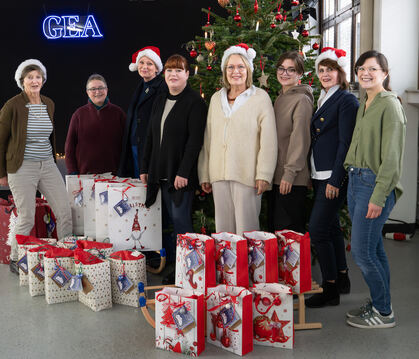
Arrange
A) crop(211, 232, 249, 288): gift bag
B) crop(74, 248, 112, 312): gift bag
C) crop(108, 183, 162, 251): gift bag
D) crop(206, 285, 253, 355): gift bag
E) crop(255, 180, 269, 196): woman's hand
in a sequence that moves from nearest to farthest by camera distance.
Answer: crop(206, 285, 253, 355): gift bag → crop(211, 232, 249, 288): gift bag → crop(255, 180, 269, 196): woman's hand → crop(74, 248, 112, 312): gift bag → crop(108, 183, 162, 251): gift bag

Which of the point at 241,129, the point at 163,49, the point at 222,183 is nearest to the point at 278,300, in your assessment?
the point at 222,183

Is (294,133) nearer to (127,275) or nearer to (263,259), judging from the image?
(263,259)

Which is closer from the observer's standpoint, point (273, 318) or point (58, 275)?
point (273, 318)

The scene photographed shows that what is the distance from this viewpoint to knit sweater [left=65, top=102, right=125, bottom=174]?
4129 millimetres

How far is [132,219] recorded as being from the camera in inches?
139

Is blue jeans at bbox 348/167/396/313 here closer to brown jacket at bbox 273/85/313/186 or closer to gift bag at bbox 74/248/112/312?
brown jacket at bbox 273/85/313/186

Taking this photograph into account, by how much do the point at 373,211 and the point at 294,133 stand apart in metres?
0.74

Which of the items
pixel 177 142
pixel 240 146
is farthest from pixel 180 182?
pixel 240 146

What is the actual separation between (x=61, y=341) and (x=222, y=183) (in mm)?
1276

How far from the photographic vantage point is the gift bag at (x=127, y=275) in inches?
124

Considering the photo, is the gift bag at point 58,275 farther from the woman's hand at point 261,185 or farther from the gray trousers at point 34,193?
the woman's hand at point 261,185

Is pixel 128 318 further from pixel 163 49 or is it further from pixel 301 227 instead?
pixel 163 49

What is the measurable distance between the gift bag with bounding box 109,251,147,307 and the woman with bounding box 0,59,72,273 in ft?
3.14

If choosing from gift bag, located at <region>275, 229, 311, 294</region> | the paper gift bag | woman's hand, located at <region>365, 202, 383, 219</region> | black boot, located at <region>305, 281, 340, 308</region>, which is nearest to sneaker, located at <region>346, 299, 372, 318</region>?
black boot, located at <region>305, 281, 340, 308</region>
